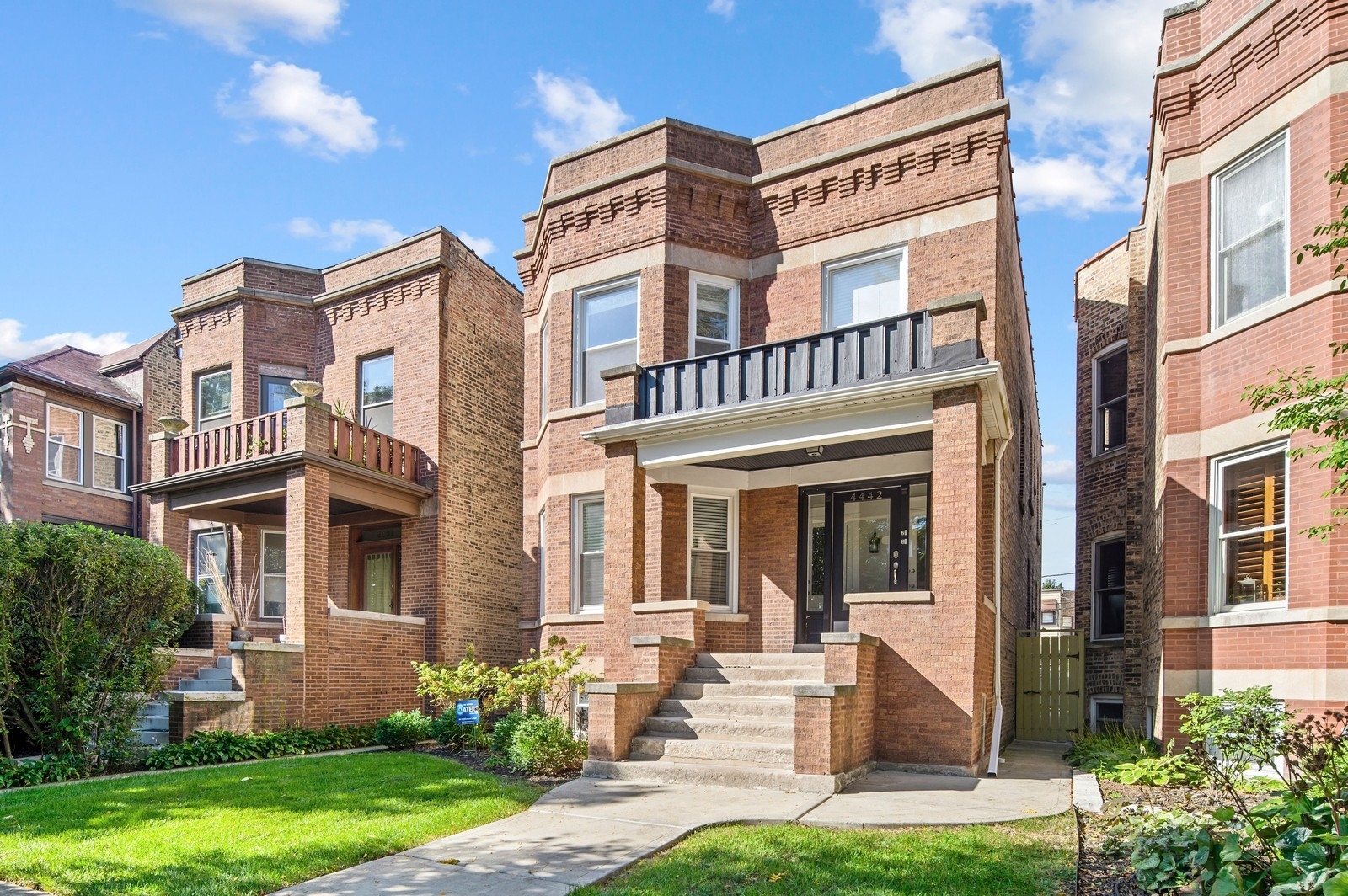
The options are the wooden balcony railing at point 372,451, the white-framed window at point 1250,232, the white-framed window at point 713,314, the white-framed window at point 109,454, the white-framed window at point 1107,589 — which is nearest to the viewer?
the white-framed window at point 1250,232

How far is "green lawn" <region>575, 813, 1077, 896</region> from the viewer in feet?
19.8

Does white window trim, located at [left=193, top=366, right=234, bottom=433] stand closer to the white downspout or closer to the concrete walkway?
the concrete walkway

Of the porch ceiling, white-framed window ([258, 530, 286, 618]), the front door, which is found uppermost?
the porch ceiling

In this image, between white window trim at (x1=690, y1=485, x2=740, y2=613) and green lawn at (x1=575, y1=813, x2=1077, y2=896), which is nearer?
green lawn at (x1=575, y1=813, x2=1077, y2=896)

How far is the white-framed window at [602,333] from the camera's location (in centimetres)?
1502

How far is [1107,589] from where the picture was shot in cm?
1731

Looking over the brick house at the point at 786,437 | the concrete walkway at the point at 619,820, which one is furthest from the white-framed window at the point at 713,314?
the concrete walkway at the point at 619,820

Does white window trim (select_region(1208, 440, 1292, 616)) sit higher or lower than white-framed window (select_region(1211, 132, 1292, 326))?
lower

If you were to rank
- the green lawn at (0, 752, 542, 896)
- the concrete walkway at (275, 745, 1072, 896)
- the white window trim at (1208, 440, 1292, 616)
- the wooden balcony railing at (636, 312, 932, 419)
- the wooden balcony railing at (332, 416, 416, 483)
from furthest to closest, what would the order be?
the wooden balcony railing at (332, 416, 416, 483), the wooden balcony railing at (636, 312, 932, 419), the white window trim at (1208, 440, 1292, 616), the green lawn at (0, 752, 542, 896), the concrete walkway at (275, 745, 1072, 896)

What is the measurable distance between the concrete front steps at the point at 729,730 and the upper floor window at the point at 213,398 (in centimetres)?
1353

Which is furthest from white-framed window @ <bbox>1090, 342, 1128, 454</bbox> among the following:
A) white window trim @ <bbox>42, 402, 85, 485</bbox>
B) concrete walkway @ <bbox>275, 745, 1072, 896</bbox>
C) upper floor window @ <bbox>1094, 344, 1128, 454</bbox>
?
white window trim @ <bbox>42, 402, 85, 485</bbox>

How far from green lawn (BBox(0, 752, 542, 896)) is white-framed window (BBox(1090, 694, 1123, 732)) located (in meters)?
11.0

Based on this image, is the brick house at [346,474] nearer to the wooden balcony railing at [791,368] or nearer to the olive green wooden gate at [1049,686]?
the wooden balcony railing at [791,368]

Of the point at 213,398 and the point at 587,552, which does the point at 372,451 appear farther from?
the point at 213,398
